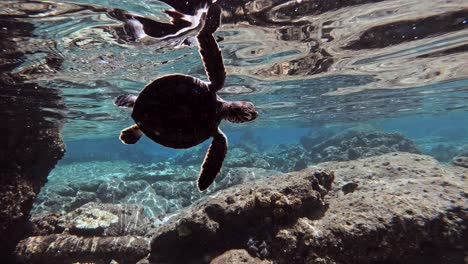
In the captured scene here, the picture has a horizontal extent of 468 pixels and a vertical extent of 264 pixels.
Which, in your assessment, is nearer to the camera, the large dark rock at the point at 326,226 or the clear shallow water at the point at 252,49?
the large dark rock at the point at 326,226

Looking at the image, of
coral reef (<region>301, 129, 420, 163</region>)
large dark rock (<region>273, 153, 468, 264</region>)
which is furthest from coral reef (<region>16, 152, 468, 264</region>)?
coral reef (<region>301, 129, 420, 163</region>)

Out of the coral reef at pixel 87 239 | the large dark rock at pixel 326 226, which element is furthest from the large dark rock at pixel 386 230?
the coral reef at pixel 87 239

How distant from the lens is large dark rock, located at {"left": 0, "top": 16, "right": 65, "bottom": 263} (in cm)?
838

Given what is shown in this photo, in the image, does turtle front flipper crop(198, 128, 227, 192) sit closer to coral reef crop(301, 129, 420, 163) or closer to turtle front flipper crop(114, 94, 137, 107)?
turtle front flipper crop(114, 94, 137, 107)

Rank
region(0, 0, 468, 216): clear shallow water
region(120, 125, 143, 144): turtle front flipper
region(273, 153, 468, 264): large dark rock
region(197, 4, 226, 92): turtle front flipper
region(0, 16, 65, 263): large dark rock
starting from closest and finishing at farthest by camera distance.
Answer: region(197, 4, 226, 92): turtle front flipper
region(120, 125, 143, 144): turtle front flipper
region(273, 153, 468, 264): large dark rock
region(0, 0, 468, 216): clear shallow water
region(0, 16, 65, 263): large dark rock

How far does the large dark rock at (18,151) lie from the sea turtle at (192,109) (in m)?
6.08

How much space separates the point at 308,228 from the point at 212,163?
3.65 metres

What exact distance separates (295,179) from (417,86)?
17.8m

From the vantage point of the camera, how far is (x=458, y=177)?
8.61 meters

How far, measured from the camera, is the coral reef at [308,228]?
6.16 metres

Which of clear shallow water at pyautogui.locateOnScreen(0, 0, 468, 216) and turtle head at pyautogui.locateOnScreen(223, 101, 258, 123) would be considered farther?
clear shallow water at pyautogui.locateOnScreen(0, 0, 468, 216)

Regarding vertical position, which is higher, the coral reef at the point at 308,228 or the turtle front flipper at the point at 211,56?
the turtle front flipper at the point at 211,56

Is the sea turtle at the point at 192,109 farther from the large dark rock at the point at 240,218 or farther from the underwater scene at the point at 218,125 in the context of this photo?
the large dark rock at the point at 240,218

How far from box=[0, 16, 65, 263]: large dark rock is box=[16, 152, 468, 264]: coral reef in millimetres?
737
